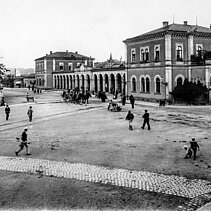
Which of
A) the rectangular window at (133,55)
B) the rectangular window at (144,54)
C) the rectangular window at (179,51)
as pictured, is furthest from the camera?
Answer: the rectangular window at (133,55)

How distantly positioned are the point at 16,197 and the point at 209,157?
25.1ft

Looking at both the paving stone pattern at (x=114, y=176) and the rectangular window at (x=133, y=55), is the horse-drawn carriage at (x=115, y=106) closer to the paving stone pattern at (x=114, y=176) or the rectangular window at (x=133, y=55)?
the rectangular window at (x=133, y=55)

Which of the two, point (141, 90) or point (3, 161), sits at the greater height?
point (141, 90)

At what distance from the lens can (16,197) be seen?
886 centimetres

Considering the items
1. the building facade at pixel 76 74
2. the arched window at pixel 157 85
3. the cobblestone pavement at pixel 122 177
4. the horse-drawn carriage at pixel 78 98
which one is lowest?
the cobblestone pavement at pixel 122 177

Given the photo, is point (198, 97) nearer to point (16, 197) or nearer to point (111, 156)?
point (111, 156)

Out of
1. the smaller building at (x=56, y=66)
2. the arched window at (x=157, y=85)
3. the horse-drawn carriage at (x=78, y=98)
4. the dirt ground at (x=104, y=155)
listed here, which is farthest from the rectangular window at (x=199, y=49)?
the smaller building at (x=56, y=66)

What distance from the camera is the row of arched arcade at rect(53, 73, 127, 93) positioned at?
157 ft

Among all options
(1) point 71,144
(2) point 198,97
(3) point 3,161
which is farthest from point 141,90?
(3) point 3,161

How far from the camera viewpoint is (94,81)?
55.8 m

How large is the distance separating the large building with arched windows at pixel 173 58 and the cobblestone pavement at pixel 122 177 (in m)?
25.4

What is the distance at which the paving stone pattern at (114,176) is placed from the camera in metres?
9.48

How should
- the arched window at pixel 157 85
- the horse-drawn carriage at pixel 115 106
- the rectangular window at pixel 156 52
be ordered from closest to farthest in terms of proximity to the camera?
the horse-drawn carriage at pixel 115 106, the rectangular window at pixel 156 52, the arched window at pixel 157 85

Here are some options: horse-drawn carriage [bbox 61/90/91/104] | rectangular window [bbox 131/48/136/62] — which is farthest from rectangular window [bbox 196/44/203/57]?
horse-drawn carriage [bbox 61/90/91/104]
